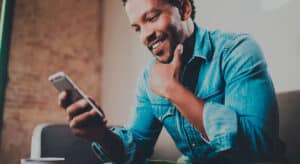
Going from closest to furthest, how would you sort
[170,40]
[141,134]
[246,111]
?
[246,111] < [170,40] < [141,134]

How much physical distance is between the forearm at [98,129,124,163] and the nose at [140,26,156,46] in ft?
1.23

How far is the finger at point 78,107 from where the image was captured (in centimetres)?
114

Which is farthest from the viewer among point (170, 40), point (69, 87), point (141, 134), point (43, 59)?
point (43, 59)

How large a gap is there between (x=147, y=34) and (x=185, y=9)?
0.17 m

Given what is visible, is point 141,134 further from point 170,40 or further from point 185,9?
point 185,9

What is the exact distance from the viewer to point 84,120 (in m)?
1.17

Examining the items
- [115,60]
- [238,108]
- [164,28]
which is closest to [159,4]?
[164,28]

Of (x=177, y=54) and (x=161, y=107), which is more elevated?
(x=177, y=54)

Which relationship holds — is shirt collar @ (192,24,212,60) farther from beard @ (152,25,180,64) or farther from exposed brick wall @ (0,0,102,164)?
exposed brick wall @ (0,0,102,164)

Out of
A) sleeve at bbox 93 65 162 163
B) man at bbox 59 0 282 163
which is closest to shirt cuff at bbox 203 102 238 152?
man at bbox 59 0 282 163

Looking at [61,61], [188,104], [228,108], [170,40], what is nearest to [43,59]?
[61,61]

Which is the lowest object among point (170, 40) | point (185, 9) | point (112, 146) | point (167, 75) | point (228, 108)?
point (112, 146)

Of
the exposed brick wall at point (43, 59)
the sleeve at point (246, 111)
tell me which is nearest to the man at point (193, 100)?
the sleeve at point (246, 111)

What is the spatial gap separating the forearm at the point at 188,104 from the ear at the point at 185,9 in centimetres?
28
